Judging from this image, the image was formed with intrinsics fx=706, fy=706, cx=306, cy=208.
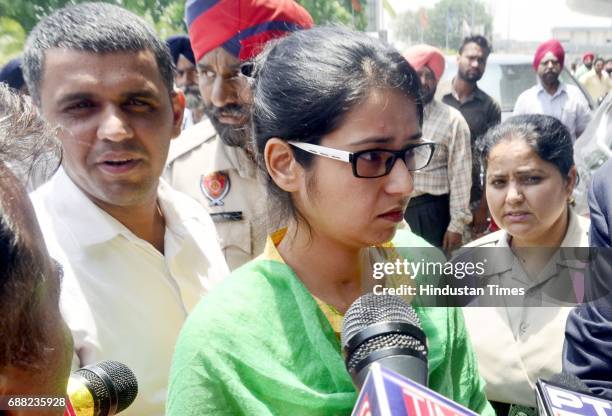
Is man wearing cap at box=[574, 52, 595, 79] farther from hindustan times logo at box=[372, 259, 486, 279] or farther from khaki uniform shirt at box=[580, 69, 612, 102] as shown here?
hindustan times logo at box=[372, 259, 486, 279]

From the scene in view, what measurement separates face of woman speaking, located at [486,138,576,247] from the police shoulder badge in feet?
2.80

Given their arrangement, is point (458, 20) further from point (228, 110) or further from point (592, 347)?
point (592, 347)

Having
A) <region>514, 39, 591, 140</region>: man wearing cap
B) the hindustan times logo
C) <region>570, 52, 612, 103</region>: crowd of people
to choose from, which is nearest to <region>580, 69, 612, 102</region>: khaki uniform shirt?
<region>570, 52, 612, 103</region>: crowd of people

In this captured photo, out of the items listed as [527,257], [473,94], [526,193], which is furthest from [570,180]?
[473,94]

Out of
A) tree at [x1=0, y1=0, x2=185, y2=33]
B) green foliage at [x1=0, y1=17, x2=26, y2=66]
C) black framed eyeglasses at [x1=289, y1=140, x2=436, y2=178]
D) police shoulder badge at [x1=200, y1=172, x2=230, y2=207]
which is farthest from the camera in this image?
tree at [x1=0, y1=0, x2=185, y2=33]

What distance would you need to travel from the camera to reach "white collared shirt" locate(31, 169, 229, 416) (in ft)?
4.75

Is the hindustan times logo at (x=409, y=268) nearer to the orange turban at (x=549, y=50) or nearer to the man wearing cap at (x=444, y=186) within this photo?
the man wearing cap at (x=444, y=186)

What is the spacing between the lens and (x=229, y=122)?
2199 mm

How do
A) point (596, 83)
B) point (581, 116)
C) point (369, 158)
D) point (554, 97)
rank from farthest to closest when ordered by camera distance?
point (596, 83) < point (554, 97) < point (581, 116) < point (369, 158)

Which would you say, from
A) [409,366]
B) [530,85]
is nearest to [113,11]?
[409,366]

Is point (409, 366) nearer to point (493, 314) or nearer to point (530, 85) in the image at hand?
point (493, 314)

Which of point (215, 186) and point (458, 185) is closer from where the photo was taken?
point (215, 186)

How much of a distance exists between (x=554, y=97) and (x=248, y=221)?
4.27 metres

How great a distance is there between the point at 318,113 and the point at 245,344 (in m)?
0.43
